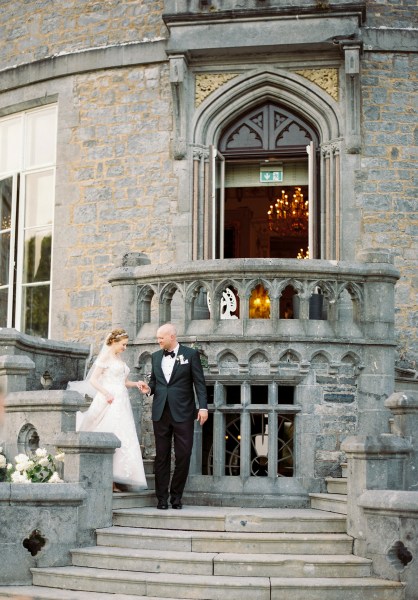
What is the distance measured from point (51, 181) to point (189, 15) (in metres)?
3.37

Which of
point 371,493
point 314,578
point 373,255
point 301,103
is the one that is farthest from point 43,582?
point 301,103

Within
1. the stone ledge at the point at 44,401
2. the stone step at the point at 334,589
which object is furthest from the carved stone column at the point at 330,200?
the stone step at the point at 334,589

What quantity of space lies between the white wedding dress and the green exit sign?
568cm

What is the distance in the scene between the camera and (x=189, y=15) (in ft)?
A: 50.4

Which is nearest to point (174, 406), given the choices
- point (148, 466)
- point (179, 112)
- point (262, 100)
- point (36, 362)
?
point (148, 466)

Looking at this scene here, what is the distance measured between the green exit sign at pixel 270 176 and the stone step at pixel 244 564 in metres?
7.84

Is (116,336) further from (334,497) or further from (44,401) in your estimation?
(334,497)

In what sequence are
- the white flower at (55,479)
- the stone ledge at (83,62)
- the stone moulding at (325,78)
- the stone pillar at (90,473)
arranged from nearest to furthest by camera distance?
the stone pillar at (90,473)
the white flower at (55,479)
the stone moulding at (325,78)
the stone ledge at (83,62)

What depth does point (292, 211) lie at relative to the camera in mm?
19938

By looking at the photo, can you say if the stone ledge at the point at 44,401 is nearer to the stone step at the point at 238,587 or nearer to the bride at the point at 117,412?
Answer: the bride at the point at 117,412

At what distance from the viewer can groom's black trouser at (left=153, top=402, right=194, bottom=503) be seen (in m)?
10.4

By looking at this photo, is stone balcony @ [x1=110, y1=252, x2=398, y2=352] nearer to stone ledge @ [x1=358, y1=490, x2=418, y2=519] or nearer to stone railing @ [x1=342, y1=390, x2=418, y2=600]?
stone railing @ [x1=342, y1=390, x2=418, y2=600]

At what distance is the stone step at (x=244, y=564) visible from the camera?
893 centimetres

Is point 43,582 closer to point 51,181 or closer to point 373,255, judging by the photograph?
point 373,255
